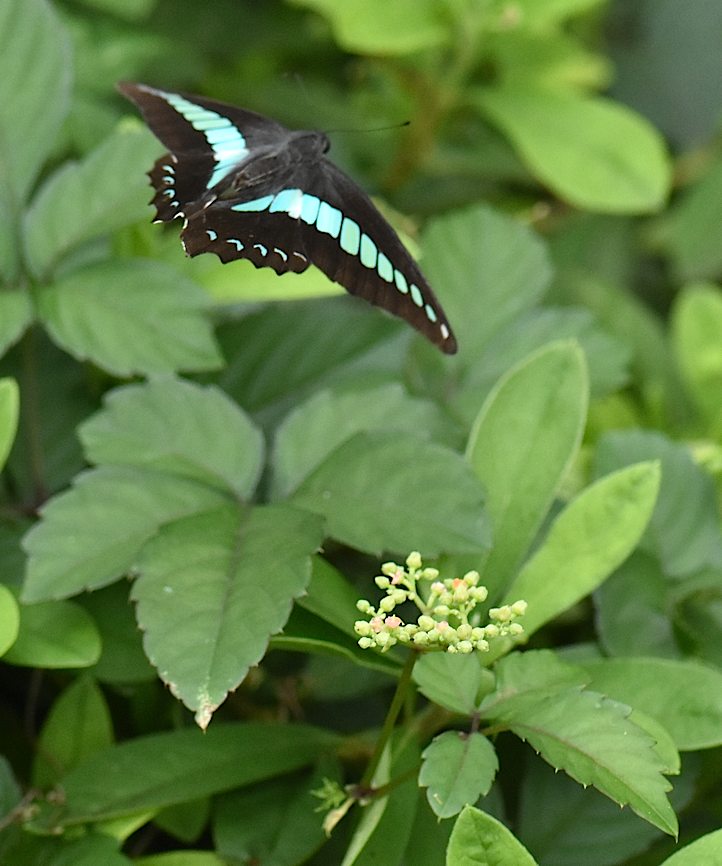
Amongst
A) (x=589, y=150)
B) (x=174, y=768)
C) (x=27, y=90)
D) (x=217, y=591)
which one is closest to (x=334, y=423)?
(x=217, y=591)

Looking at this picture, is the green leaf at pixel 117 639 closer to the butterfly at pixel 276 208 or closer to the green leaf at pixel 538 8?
the butterfly at pixel 276 208

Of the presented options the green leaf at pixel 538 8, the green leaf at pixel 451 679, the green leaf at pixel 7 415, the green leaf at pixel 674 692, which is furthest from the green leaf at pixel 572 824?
the green leaf at pixel 538 8

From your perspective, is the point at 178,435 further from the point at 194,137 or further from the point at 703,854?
the point at 703,854

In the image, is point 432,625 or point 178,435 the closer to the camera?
point 432,625

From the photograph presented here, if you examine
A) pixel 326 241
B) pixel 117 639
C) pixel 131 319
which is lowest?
pixel 117 639

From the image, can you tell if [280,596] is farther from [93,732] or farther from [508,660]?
[93,732]

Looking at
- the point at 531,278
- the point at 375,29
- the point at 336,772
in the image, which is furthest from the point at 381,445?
the point at 375,29
